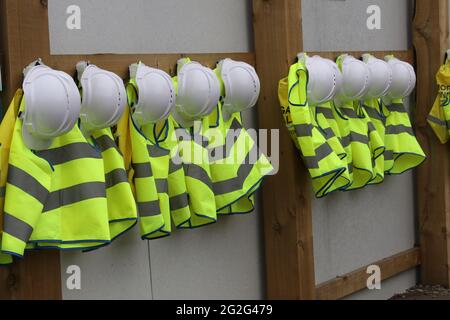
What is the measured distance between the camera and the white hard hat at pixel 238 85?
11.1 ft

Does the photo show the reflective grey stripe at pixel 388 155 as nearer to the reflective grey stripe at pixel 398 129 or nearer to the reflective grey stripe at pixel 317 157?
the reflective grey stripe at pixel 398 129

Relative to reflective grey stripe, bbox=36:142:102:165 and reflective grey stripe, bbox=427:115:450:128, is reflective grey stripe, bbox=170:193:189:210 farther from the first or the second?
reflective grey stripe, bbox=427:115:450:128

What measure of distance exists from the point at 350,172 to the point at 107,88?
1724mm

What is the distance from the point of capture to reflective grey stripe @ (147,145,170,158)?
10.0ft

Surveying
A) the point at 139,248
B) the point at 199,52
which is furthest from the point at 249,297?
the point at 199,52

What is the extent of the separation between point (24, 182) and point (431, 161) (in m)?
3.20

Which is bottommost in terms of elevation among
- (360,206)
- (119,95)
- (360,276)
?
(360,276)

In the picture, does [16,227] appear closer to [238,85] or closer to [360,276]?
[238,85]

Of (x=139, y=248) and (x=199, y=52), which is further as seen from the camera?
(x=199, y=52)

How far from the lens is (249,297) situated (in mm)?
3848

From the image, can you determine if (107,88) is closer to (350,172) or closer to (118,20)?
(118,20)

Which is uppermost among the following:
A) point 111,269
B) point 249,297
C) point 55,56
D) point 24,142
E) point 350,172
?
point 55,56

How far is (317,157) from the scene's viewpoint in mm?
3670

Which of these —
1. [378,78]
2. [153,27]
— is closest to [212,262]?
[153,27]
